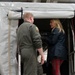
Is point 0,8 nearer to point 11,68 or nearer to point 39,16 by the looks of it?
point 39,16

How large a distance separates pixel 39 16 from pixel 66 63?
154 cm

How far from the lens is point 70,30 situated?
6.86m

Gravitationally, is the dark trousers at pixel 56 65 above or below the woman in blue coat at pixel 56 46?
below

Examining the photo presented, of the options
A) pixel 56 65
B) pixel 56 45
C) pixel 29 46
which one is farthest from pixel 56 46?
pixel 29 46

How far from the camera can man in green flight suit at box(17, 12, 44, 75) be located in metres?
5.64

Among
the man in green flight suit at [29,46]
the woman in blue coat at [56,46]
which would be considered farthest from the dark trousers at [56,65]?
the man in green flight suit at [29,46]

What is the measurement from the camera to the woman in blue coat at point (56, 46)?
20.9ft

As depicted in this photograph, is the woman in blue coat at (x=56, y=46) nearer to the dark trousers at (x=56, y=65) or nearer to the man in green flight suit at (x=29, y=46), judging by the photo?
the dark trousers at (x=56, y=65)

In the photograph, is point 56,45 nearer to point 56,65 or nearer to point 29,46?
point 56,65

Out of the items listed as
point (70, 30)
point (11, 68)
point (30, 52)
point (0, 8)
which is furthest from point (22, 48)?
point (70, 30)

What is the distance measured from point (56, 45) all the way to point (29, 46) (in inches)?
35.2

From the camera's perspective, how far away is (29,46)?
5.69 m

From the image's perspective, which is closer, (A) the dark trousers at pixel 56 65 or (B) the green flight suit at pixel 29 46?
(B) the green flight suit at pixel 29 46

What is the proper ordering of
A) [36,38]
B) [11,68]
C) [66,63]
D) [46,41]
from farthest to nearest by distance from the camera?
[66,63], [46,41], [11,68], [36,38]
